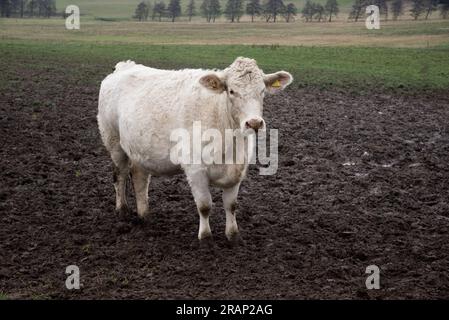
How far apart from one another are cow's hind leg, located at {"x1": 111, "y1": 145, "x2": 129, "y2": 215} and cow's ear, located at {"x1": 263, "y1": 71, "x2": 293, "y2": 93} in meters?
2.98

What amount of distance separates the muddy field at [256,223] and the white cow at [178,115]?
2.35ft

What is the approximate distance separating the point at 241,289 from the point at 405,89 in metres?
18.8

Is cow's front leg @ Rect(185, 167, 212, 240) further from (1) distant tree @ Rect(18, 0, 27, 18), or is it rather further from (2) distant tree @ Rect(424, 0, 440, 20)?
(1) distant tree @ Rect(18, 0, 27, 18)

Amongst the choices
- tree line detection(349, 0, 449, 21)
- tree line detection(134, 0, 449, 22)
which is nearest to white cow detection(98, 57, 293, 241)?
tree line detection(134, 0, 449, 22)

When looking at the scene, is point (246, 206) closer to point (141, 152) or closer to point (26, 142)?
point (141, 152)

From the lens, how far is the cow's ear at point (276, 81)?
25.5ft

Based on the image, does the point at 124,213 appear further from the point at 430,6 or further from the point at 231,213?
the point at 430,6

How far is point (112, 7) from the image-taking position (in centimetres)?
16075

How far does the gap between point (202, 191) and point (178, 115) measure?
115cm

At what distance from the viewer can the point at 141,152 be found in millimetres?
8469

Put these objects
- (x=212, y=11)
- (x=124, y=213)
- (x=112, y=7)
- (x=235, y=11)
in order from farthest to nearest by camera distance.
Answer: (x=112, y=7) → (x=212, y=11) → (x=235, y=11) → (x=124, y=213)

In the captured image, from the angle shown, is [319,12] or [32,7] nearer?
[319,12]
